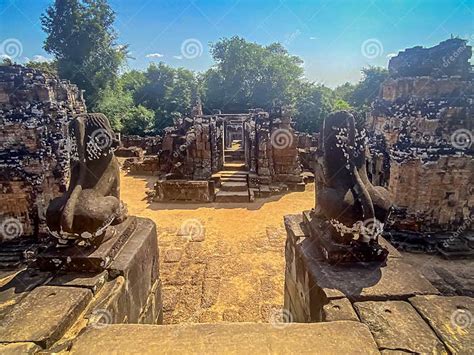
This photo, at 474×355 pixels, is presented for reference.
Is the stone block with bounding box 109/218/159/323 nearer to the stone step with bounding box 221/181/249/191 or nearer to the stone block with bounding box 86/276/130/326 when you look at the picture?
the stone block with bounding box 86/276/130/326

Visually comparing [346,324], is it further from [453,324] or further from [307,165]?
[307,165]

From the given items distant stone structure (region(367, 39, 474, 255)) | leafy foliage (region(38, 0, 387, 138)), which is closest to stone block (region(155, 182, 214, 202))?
distant stone structure (region(367, 39, 474, 255))

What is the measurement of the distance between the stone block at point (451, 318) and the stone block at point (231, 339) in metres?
0.51

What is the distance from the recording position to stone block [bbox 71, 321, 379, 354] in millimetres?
1958

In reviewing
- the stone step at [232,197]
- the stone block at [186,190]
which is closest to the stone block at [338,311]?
the stone step at [232,197]

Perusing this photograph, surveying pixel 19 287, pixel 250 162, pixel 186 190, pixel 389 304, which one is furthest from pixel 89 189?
pixel 250 162

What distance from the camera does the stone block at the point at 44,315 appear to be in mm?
2076

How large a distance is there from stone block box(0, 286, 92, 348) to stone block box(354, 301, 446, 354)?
222 centimetres

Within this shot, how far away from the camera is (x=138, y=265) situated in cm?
335

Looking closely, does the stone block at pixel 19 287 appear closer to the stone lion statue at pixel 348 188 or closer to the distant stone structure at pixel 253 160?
the stone lion statue at pixel 348 188

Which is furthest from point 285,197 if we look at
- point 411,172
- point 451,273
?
point 451,273

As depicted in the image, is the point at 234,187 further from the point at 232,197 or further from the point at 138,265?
the point at 138,265

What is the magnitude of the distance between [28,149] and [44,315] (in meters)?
5.73

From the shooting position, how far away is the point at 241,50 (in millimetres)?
34875
